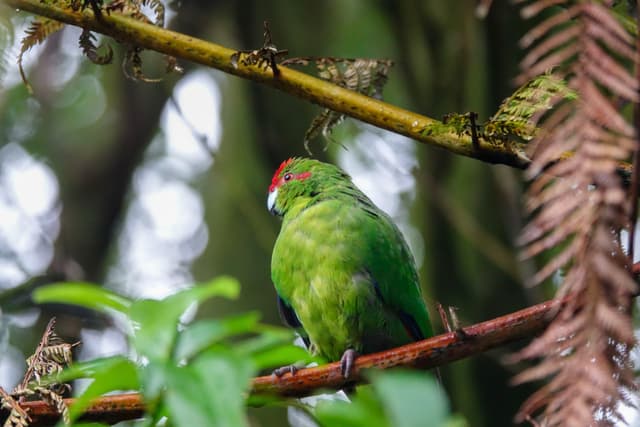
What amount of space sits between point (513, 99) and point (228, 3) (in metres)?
3.34

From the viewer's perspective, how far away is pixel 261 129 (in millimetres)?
5070

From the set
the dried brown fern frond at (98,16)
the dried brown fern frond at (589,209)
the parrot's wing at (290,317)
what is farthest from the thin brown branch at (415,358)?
the parrot's wing at (290,317)

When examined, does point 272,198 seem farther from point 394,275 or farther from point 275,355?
point 275,355

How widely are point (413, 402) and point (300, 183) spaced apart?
10.9 feet

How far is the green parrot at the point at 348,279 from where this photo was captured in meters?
3.58

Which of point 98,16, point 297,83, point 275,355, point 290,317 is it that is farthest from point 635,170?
point 290,317

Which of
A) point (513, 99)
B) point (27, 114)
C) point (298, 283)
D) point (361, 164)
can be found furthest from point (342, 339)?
point (27, 114)

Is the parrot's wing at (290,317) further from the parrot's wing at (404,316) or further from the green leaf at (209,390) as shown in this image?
the green leaf at (209,390)

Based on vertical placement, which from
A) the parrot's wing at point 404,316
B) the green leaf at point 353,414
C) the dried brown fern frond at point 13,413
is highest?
the parrot's wing at point 404,316

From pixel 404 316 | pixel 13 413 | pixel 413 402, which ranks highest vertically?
pixel 404 316

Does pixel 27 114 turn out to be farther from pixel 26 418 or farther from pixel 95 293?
pixel 95 293

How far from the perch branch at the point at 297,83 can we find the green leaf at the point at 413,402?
142 centimetres

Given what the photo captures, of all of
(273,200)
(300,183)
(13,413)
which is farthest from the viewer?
(273,200)

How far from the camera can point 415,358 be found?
2186 millimetres
